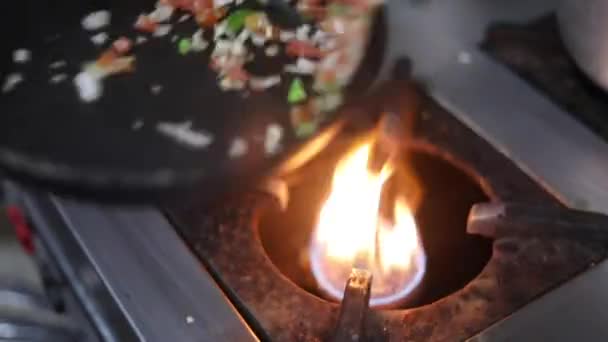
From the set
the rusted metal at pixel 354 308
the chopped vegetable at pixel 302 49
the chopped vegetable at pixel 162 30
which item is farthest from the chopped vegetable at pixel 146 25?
the rusted metal at pixel 354 308

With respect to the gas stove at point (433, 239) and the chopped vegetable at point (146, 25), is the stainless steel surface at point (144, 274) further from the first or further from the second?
the chopped vegetable at point (146, 25)

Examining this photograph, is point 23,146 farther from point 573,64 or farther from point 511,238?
point 573,64

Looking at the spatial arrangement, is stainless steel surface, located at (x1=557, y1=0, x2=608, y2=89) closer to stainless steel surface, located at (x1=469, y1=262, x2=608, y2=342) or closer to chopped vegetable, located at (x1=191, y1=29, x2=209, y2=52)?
stainless steel surface, located at (x1=469, y1=262, x2=608, y2=342)

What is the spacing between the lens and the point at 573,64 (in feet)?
2.40

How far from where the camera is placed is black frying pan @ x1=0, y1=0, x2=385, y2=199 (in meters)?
0.58

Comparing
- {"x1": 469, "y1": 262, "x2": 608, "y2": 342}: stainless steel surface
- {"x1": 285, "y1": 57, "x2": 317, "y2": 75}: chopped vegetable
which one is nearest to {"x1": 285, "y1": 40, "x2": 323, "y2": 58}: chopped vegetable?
{"x1": 285, "y1": 57, "x2": 317, "y2": 75}: chopped vegetable

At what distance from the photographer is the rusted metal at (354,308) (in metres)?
0.51

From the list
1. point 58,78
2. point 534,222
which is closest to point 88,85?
point 58,78

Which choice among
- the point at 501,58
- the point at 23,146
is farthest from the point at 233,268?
the point at 501,58

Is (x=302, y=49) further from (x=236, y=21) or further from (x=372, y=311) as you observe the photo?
(x=372, y=311)

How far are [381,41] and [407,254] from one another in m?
0.17

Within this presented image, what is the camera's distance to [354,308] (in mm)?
525

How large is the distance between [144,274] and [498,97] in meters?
0.33

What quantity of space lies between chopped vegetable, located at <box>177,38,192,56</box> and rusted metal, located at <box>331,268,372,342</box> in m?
0.23
